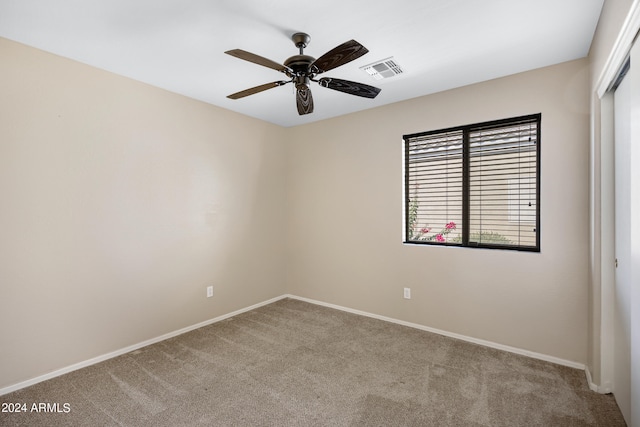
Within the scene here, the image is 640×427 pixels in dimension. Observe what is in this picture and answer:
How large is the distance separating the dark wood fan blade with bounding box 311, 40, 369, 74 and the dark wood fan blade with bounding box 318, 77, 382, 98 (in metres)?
0.11

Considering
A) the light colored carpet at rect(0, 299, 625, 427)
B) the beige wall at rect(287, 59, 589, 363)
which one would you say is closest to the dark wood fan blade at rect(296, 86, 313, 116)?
the beige wall at rect(287, 59, 589, 363)

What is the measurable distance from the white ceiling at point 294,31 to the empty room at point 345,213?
0.07 feet

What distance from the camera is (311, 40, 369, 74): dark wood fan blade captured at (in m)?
1.71

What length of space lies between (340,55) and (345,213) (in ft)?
7.68

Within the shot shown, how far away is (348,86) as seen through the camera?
2.20m

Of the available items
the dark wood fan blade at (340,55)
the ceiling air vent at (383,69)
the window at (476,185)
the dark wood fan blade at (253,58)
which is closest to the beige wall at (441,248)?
the window at (476,185)

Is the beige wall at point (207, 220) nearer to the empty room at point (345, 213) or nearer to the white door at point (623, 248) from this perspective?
the empty room at point (345, 213)

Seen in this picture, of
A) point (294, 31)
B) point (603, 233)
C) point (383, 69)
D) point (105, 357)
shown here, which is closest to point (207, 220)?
point (105, 357)

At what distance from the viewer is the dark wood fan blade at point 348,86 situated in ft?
6.97

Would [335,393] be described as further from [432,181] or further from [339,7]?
[339,7]

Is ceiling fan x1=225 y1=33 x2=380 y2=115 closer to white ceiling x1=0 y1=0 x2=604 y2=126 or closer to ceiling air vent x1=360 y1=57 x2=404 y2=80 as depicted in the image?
white ceiling x1=0 y1=0 x2=604 y2=126

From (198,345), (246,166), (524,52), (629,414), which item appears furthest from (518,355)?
(246,166)

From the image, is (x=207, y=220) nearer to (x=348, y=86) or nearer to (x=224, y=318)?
(x=224, y=318)

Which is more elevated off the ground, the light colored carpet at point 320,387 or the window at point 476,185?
the window at point 476,185
